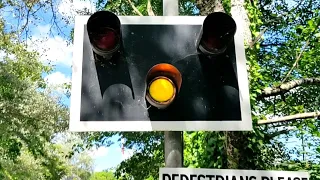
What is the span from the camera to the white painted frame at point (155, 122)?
228 centimetres

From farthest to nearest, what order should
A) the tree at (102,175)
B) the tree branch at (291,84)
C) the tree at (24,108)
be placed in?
the tree at (102,175), the tree at (24,108), the tree branch at (291,84)

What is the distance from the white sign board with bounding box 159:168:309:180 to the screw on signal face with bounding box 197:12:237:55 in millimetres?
706

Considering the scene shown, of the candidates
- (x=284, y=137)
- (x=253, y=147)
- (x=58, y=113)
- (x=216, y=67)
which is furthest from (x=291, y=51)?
(x=58, y=113)

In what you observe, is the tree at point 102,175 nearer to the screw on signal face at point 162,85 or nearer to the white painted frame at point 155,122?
the white painted frame at point 155,122

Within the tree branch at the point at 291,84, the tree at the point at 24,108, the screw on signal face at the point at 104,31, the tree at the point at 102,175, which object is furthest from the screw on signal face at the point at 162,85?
the tree at the point at 102,175

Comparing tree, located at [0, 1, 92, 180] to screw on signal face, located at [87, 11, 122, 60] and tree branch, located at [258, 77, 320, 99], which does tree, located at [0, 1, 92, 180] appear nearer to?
tree branch, located at [258, 77, 320, 99]

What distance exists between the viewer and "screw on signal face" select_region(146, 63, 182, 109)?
2.10 meters

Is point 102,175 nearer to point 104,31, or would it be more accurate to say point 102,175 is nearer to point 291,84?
point 291,84

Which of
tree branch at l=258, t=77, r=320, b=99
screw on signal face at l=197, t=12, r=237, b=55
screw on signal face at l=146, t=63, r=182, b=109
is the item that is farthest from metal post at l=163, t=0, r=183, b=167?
tree branch at l=258, t=77, r=320, b=99

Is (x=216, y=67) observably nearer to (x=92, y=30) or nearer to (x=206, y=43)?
(x=206, y=43)

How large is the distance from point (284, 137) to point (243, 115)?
499cm

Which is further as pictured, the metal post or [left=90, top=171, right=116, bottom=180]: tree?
[left=90, top=171, right=116, bottom=180]: tree

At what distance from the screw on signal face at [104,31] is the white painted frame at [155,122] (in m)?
0.23

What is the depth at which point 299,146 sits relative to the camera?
21.9ft
